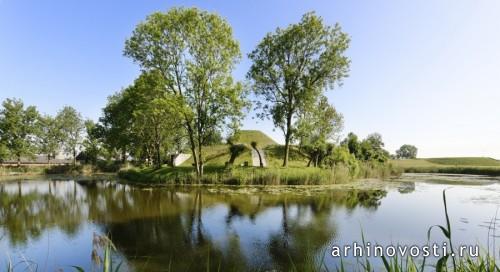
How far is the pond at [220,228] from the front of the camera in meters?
8.32

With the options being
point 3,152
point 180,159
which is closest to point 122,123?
point 180,159

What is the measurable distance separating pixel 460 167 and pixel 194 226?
59.6 metres

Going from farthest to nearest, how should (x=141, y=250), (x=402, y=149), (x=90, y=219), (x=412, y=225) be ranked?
(x=402, y=149)
(x=90, y=219)
(x=412, y=225)
(x=141, y=250)

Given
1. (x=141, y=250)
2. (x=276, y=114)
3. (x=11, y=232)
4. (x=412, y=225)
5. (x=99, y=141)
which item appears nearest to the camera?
(x=141, y=250)

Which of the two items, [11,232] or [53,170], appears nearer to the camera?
[11,232]

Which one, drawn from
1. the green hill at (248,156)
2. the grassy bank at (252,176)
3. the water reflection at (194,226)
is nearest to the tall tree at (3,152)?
the green hill at (248,156)

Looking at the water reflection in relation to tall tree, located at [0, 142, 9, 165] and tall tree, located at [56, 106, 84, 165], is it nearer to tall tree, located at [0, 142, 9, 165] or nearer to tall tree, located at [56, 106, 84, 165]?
tall tree, located at [0, 142, 9, 165]

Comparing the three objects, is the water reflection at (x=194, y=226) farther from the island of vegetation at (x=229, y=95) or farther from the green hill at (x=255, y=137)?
the green hill at (x=255, y=137)

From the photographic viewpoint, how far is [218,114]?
2998 centimetres

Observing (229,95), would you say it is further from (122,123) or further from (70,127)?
(70,127)

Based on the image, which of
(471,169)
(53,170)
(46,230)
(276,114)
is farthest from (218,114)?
(471,169)

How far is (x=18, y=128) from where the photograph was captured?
184ft

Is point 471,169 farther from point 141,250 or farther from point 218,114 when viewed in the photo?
point 141,250

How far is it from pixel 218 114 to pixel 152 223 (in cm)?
1792
